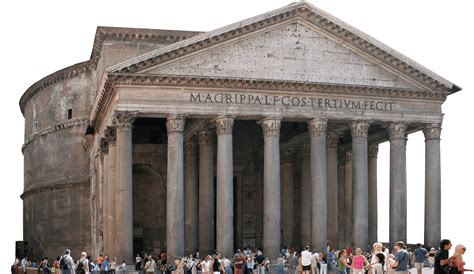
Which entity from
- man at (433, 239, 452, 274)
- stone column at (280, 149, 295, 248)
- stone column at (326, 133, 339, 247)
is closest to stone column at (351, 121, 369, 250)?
stone column at (326, 133, 339, 247)

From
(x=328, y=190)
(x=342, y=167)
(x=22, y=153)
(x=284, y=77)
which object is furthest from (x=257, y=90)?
(x=22, y=153)

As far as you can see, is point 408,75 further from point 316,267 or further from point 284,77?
point 316,267

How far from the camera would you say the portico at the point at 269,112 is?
32.5m

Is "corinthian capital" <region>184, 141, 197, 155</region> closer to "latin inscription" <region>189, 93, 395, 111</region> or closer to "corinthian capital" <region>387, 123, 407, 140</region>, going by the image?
"latin inscription" <region>189, 93, 395, 111</region>

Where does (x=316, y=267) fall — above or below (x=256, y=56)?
below

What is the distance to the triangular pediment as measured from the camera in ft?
108

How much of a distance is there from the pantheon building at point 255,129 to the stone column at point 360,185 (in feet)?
0.20

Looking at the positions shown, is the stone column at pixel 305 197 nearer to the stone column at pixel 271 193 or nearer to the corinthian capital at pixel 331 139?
the corinthian capital at pixel 331 139

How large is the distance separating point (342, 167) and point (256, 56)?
13.7 m

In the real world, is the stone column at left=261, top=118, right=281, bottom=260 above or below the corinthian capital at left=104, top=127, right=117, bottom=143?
below

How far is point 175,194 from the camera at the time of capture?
106 feet

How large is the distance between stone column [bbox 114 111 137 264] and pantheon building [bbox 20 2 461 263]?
5 cm

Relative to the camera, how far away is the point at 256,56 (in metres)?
34.2

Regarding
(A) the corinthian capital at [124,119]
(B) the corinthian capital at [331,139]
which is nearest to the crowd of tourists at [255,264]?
(A) the corinthian capital at [124,119]
